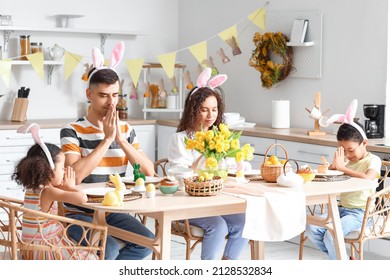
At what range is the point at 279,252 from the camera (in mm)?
5359

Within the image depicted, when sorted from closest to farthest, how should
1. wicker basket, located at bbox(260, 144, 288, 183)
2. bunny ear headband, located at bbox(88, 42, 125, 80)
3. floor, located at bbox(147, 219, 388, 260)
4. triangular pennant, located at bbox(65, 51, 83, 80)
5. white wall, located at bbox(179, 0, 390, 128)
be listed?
wicker basket, located at bbox(260, 144, 288, 183)
bunny ear headband, located at bbox(88, 42, 125, 80)
floor, located at bbox(147, 219, 388, 260)
white wall, located at bbox(179, 0, 390, 128)
triangular pennant, located at bbox(65, 51, 83, 80)

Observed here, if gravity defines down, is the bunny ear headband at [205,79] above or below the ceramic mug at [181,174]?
above

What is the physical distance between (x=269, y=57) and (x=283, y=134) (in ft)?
2.87

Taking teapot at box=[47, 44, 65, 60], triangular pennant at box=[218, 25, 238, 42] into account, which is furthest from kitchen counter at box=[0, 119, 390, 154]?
triangular pennant at box=[218, 25, 238, 42]

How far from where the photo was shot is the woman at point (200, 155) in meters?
3.94

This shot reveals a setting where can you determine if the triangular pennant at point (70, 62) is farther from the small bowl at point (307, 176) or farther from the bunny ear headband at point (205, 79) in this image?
the small bowl at point (307, 176)

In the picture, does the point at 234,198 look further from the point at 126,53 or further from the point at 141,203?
the point at 126,53

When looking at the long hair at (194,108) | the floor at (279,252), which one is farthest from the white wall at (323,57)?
the long hair at (194,108)

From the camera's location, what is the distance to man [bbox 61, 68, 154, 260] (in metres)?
3.79

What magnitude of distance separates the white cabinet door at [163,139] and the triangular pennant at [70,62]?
863 millimetres

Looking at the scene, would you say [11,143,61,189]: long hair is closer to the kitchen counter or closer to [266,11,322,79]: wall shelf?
the kitchen counter

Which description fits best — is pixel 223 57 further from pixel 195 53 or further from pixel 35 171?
pixel 35 171

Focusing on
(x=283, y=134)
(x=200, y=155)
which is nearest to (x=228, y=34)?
(x=283, y=134)

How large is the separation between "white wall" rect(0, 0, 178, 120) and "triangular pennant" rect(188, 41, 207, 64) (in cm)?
83
